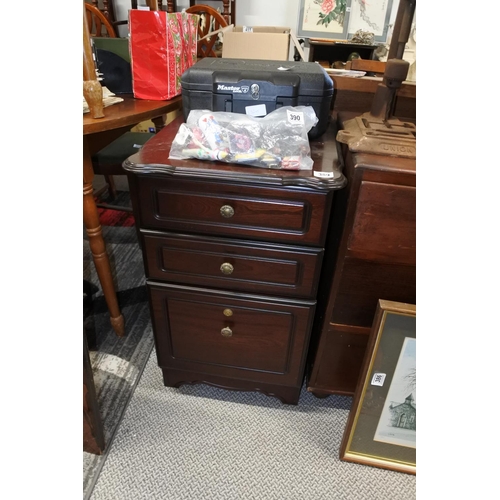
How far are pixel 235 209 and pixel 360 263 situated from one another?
32cm

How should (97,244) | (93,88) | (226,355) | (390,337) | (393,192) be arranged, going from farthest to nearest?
1. (97,244)
2. (226,355)
3. (93,88)
4. (390,337)
5. (393,192)

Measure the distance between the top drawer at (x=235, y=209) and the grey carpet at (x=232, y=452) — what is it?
0.61m

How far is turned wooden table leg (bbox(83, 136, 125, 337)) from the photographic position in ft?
3.62

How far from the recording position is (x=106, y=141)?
1.39 m

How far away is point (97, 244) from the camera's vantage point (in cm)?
120

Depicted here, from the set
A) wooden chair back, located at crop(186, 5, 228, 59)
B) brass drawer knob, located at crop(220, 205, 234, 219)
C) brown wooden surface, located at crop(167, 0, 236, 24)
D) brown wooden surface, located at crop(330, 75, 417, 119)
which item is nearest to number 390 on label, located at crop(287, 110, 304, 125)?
brass drawer knob, located at crop(220, 205, 234, 219)

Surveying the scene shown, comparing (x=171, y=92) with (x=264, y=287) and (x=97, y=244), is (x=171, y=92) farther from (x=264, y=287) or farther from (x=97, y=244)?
(x=264, y=287)

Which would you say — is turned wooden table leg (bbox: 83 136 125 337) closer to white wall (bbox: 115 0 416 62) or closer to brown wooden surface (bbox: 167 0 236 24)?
brown wooden surface (bbox: 167 0 236 24)

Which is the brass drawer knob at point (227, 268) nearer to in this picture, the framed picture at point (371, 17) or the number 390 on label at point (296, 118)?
the number 390 on label at point (296, 118)

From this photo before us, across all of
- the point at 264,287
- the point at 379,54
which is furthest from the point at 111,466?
the point at 379,54

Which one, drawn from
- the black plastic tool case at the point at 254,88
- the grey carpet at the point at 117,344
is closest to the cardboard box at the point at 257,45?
the black plastic tool case at the point at 254,88

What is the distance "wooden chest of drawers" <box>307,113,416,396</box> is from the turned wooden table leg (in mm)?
711

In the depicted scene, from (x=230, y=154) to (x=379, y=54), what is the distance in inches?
55.5

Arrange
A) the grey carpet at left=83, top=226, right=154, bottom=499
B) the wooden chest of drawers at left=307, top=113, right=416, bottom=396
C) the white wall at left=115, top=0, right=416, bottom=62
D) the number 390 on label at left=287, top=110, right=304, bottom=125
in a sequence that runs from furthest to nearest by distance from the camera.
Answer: the white wall at left=115, top=0, right=416, bottom=62, the grey carpet at left=83, top=226, right=154, bottom=499, the number 390 on label at left=287, top=110, right=304, bottom=125, the wooden chest of drawers at left=307, top=113, right=416, bottom=396
